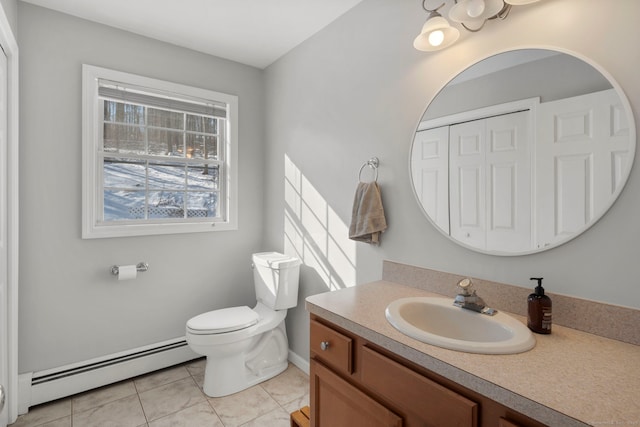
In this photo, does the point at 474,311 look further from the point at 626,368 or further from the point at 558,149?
the point at 558,149

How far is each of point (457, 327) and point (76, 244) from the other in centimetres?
238

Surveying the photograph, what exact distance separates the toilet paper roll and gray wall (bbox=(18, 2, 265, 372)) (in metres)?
0.09

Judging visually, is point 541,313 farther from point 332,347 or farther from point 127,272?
point 127,272

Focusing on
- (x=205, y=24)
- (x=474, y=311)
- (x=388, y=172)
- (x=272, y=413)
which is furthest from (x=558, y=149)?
(x=205, y=24)

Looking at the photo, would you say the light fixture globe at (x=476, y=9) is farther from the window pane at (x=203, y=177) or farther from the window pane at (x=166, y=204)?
the window pane at (x=166, y=204)

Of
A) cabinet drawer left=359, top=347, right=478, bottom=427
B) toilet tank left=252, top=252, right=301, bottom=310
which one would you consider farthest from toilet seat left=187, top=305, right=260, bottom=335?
cabinet drawer left=359, top=347, right=478, bottom=427

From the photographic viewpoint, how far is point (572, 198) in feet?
3.76

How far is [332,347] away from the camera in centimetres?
132

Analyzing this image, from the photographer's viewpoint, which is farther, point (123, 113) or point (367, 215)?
point (123, 113)

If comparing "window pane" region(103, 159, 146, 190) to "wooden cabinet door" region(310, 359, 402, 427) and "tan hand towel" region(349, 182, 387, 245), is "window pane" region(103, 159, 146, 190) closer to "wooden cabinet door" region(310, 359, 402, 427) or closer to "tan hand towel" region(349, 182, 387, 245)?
"tan hand towel" region(349, 182, 387, 245)

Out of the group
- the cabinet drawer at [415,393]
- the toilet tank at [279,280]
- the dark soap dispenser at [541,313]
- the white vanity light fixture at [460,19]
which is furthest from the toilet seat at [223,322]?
the white vanity light fixture at [460,19]

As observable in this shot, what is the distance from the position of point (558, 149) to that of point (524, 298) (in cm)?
57

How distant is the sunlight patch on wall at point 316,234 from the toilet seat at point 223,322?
22.2 inches

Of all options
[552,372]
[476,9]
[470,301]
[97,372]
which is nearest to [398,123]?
[476,9]
